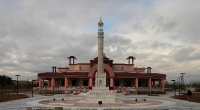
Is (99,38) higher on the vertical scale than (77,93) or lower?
higher

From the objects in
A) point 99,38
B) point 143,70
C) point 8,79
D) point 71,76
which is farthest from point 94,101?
point 8,79

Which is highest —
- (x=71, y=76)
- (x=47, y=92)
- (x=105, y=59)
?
(x=105, y=59)

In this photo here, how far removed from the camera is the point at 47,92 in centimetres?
5544

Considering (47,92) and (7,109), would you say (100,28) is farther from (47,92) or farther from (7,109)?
(47,92)

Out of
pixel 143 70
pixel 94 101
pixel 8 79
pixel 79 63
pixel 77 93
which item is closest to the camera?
pixel 94 101

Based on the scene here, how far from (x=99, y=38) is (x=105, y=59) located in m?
23.5

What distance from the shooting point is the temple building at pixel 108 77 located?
179 feet

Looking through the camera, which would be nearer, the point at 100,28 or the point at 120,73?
the point at 100,28

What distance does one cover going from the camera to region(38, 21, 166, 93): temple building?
54.7 metres

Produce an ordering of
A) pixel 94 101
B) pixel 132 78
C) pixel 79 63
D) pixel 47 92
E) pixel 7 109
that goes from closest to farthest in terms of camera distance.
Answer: pixel 7 109 < pixel 94 101 < pixel 47 92 < pixel 132 78 < pixel 79 63

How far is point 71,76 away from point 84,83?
663cm

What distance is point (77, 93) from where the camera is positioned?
51188mm

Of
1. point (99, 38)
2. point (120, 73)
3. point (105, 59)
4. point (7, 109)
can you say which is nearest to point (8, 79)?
point (105, 59)

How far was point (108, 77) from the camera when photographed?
182 feet
